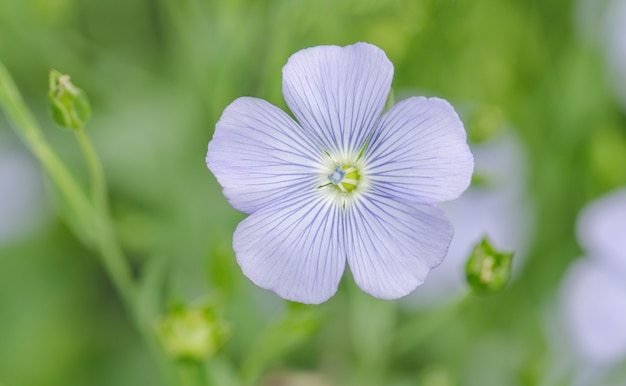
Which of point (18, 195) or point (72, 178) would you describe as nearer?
point (72, 178)

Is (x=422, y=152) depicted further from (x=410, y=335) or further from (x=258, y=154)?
(x=410, y=335)

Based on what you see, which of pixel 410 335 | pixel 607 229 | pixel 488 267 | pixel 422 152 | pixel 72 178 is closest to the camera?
pixel 422 152

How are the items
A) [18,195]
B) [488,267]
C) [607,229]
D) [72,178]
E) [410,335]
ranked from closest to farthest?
[488,267]
[72,178]
[607,229]
[410,335]
[18,195]

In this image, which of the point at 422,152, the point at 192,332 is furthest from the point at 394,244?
the point at 192,332

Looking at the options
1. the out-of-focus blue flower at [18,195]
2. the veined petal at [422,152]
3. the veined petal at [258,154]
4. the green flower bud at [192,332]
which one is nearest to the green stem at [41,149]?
the green flower bud at [192,332]

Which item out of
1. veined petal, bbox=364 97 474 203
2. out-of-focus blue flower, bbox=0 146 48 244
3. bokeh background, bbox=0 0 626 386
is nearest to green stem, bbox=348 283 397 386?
bokeh background, bbox=0 0 626 386

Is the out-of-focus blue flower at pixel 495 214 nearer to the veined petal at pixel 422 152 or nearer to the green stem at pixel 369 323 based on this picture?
the green stem at pixel 369 323

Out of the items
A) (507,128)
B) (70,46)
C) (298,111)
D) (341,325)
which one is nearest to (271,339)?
(298,111)
